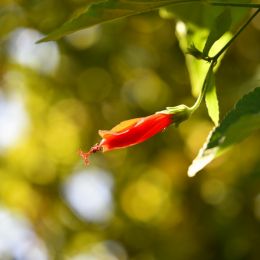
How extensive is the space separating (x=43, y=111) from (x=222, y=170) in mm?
963

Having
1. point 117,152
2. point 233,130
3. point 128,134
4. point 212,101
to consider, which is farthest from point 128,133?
point 117,152

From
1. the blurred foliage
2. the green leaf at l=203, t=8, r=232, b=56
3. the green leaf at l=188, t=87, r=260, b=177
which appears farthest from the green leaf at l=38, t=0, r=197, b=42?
the blurred foliage

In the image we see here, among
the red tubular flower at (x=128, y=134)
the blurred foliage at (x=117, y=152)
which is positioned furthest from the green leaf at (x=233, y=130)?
the blurred foliage at (x=117, y=152)

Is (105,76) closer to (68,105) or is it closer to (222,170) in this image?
(68,105)

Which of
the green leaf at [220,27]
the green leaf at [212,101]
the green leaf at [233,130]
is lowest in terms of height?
the green leaf at [233,130]

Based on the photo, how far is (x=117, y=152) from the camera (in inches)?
124

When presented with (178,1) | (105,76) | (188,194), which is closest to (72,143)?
(105,76)

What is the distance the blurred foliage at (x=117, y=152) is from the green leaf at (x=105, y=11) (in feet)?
5.15

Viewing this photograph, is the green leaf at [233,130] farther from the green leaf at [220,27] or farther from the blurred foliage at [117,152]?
the blurred foliage at [117,152]

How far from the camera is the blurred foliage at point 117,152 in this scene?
9.41ft

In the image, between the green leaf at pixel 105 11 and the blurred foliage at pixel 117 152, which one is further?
the blurred foliage at pixel 117 152

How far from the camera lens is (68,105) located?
129 inches

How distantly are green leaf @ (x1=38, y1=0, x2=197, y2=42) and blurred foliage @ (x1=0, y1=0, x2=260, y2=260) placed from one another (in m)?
1.57

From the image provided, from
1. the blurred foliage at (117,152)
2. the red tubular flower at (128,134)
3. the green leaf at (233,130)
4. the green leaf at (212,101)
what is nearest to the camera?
the green leaf at (233,130)
